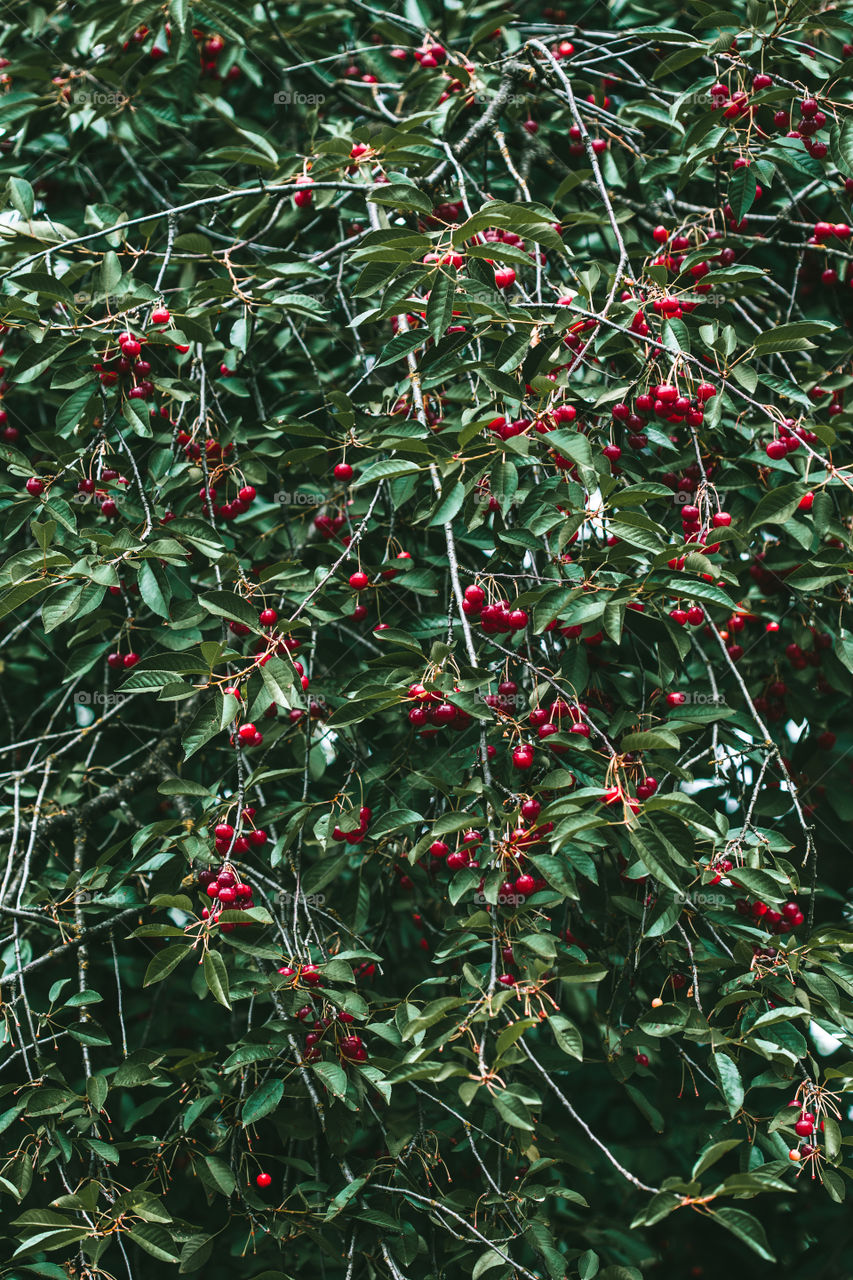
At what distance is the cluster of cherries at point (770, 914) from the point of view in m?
2.25

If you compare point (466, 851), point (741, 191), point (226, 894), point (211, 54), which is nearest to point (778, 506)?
point (741, 191)

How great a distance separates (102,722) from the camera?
103 inches

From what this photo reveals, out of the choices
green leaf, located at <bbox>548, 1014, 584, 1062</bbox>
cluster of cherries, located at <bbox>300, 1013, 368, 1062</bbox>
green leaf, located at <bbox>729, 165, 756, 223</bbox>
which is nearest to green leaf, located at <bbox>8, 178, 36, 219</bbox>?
green leaf, located at <bbox>729, 165, 756, 223</bbox>

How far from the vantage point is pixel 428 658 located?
81.4 inches

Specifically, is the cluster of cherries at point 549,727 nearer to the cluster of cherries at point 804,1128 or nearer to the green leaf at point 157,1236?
the cluster of cherries at point 804,1128

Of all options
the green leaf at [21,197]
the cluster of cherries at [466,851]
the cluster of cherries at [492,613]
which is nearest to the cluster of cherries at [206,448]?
the green leaf at [21,197]

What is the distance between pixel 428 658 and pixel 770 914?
0.90 m

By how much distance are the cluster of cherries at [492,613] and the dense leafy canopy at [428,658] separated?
1cm

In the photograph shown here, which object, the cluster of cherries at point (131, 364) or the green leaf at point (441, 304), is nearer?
the green leaf at point (441, 304)

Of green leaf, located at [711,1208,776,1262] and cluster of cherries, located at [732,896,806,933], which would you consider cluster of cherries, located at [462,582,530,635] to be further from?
green leaf, located at [711,1208,776,1262]

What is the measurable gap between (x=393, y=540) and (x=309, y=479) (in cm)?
67

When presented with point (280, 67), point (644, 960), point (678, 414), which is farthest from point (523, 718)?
point (280, 67)

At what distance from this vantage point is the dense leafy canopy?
1.96 meters

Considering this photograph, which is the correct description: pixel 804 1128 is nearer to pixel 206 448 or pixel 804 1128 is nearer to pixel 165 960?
pixel 165 960
